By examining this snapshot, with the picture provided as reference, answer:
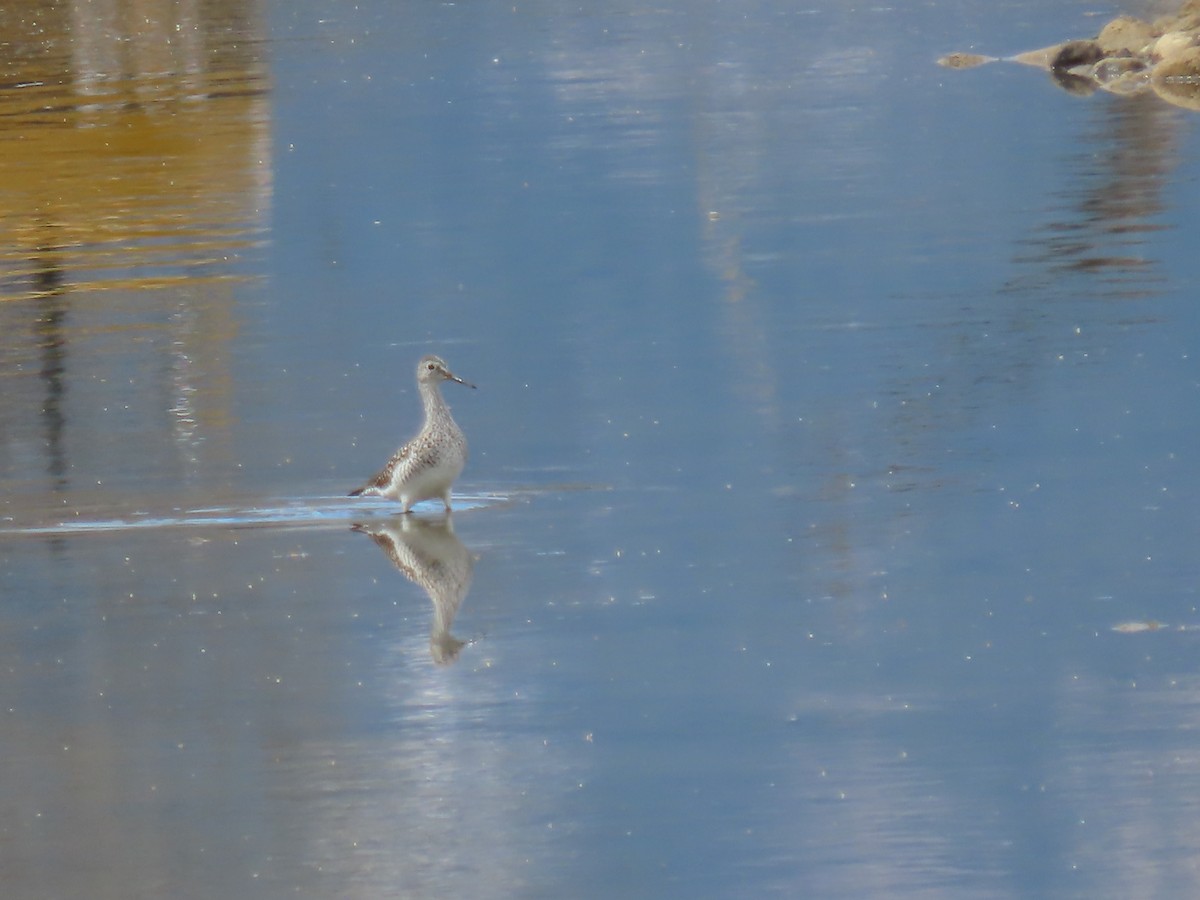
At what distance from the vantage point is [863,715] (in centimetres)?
738

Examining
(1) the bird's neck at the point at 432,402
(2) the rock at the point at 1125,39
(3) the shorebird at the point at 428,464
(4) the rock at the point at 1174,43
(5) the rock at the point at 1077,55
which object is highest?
(1) the bird's neck at the point at 432,402

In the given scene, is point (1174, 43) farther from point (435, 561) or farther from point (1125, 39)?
point (435, 561)

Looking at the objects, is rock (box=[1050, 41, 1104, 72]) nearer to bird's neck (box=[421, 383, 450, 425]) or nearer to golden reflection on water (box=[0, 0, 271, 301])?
golden reflection on water (box=[0, 0, 271, 301])

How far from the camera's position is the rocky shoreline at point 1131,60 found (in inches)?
997

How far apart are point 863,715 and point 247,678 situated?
2.14 m

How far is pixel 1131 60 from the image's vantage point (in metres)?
26.9

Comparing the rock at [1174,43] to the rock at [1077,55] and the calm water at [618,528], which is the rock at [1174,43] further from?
the calm water at [618,528]

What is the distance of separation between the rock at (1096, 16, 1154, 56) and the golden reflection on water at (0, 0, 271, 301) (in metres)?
9.64

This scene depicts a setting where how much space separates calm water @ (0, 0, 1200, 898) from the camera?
22.0ft

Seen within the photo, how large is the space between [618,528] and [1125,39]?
1981cm

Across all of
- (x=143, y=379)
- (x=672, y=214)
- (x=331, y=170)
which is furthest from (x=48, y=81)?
(x=143, y=379)

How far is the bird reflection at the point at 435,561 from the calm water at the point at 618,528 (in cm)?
3

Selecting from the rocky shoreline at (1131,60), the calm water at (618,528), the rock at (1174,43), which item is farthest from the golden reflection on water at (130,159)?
the rock at (1174,43)

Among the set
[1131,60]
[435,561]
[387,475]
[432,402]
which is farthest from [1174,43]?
[435,561]
